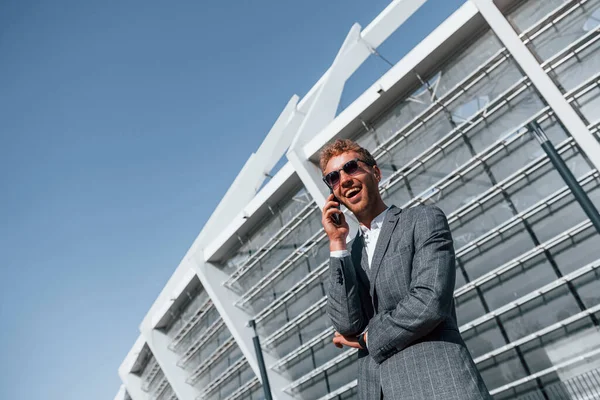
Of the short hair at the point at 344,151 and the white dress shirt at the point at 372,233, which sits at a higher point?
the short hair at the point at 344,151

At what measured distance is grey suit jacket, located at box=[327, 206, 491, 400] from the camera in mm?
1603

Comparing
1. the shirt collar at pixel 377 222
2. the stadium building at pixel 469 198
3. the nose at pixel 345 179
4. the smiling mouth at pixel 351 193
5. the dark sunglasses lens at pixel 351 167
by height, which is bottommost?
the shirt collar at pixel 377 222

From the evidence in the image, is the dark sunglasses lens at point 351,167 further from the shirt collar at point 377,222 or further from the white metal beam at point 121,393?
the white metal beam at point 121,393

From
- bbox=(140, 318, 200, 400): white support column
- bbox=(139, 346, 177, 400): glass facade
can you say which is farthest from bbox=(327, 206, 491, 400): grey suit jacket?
bbox=(139, 346, 177, 400): glass facade

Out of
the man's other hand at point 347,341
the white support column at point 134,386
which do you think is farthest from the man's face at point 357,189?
the white support column at point 134,386

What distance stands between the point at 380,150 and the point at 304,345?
25.8ft

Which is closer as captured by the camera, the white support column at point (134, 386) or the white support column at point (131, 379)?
the white support column at point (131, 379)

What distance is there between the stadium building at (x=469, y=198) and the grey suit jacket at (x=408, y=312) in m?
12.2

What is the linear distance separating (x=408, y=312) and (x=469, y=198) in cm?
1375

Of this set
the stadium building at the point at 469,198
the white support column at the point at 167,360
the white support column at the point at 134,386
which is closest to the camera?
the stadium building at the point at 469,198

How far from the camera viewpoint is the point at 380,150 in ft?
54.4

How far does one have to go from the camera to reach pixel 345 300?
1884mm

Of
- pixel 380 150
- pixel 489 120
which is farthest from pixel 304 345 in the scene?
pixel 489 120

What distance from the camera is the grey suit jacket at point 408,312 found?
1603 millimetres
